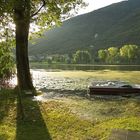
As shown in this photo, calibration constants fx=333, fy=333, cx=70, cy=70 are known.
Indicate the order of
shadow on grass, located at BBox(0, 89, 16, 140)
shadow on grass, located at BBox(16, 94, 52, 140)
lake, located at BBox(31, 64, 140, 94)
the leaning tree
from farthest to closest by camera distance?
lake, located at BBox(31, 64, 140, 94) < the leaning tree < shadow on grass, located at BBox(0, 89, 16, 140) < shadow on grass, located at BBox(16, 94, 52, 140)

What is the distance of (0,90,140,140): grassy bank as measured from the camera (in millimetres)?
20328

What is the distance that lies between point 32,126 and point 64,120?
2763mm

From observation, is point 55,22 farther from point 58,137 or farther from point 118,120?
point 58,137

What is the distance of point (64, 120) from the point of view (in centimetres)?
2411

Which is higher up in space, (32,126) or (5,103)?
(5,103)

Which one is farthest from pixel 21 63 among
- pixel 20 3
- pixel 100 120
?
pixel 100 120

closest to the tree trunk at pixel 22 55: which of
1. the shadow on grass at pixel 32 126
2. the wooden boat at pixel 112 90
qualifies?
the wooden boat at pixel 112 90

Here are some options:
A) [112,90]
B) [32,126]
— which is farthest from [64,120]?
[112,90]

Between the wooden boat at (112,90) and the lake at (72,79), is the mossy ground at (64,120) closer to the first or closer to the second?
the wooden boat at (112,90)

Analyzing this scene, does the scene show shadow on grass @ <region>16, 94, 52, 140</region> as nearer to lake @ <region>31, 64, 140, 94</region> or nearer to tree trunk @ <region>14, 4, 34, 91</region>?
tree trunk @ <region>14, 4, 34, 91</region>

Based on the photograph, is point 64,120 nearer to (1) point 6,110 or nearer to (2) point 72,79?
(1) point 6,110

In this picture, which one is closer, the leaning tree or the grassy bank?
the grassy bank

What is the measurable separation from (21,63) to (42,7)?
7120 millimetres

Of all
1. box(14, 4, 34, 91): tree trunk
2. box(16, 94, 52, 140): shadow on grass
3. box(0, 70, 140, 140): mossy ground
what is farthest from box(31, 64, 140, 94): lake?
box(16, 94, 52, 140): shadow on grass
